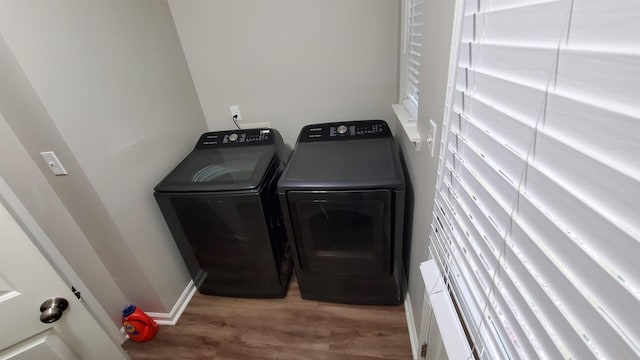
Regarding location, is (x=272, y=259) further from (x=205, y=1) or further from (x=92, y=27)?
(x=205, y=1)

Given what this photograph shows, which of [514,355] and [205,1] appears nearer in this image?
[514,355]

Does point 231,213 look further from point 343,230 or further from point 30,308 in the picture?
point 30,308

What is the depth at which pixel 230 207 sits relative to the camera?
4.72 ft

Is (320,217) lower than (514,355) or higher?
lower

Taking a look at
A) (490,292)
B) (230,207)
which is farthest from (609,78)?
(230,207)

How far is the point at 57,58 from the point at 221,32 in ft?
3.08

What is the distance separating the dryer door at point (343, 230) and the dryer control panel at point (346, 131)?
57 cm

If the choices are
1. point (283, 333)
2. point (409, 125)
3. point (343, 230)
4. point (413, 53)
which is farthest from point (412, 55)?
point (283, 333)

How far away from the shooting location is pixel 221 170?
163 centimetres

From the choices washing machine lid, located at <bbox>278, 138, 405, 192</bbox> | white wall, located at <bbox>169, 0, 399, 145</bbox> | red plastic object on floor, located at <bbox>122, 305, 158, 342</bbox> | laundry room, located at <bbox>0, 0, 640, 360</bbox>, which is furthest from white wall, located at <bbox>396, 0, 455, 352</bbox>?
red plastic object on floor, located at <bbox>122, 305, 158, 342</bbox>

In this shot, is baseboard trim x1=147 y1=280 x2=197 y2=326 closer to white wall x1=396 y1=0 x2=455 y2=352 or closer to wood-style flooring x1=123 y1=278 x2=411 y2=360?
wood-style flooring x1=123 y1=278 x2=411 y2=360

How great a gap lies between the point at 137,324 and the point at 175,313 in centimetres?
22

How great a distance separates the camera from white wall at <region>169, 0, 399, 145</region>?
165cm

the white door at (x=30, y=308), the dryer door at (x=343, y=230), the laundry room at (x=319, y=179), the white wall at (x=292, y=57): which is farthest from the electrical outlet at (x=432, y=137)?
the white door at (x=30, y=308)
